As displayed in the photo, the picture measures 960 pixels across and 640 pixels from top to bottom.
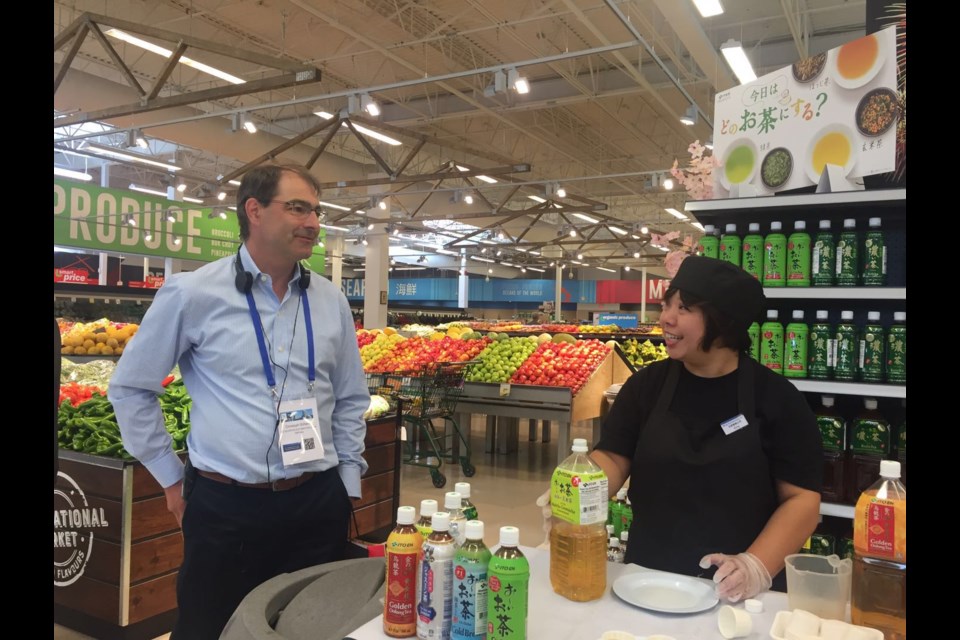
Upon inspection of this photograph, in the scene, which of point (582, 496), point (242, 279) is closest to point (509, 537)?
point (582, 496)

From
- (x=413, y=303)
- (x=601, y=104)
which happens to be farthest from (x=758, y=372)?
(x=413, y=303)

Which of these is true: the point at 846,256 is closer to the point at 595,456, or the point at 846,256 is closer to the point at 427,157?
the point at 595,456

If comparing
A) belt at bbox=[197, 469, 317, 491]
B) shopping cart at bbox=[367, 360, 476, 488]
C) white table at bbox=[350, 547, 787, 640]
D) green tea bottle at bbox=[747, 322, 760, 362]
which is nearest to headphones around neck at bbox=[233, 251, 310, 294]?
belt at bbox=[197, 469, 317, 491]

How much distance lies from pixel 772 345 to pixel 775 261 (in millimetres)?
382

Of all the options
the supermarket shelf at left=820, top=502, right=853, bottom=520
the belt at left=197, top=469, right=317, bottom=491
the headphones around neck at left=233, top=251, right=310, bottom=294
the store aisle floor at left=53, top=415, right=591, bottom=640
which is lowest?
the store aisle floor at left=53, top=415, right=591, bottom=640

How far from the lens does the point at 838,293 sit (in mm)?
2855

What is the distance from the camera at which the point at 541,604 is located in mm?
1494

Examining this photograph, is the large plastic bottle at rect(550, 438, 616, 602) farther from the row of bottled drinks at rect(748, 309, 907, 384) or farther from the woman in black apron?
the row of bottled drinks at rect(748, 309, 907, 384)

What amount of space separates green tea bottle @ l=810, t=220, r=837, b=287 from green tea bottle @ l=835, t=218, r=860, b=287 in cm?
3

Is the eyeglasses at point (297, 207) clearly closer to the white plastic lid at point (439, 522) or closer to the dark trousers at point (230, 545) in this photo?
the dark trousers at point (230, 545)

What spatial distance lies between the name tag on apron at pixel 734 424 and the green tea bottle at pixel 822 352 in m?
1.23

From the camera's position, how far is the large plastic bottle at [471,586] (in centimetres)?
124

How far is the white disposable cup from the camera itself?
135 cm

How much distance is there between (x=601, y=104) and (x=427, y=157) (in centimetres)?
540
